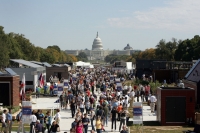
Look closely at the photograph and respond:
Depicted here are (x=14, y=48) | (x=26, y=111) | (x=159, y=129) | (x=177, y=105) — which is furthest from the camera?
(x=14, y=48)

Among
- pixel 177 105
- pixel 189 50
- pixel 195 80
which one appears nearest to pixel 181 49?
pixel 189 50

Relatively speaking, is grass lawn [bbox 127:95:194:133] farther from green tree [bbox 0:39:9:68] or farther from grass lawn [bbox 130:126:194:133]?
green tree [bbox 0:39:9:68]

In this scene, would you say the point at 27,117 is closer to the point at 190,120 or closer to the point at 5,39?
the point at 190,120

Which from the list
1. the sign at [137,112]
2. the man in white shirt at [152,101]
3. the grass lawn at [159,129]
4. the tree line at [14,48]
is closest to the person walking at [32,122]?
the sign at [137,112]

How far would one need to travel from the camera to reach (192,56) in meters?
96.7

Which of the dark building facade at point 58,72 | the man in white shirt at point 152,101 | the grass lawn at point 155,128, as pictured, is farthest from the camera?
the dark building facade at point 58,72

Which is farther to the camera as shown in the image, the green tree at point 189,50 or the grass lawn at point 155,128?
the green tree at point 189,50

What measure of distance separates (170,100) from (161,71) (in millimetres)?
33535

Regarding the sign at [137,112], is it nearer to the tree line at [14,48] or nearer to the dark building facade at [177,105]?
the dark building facade at [177,105]

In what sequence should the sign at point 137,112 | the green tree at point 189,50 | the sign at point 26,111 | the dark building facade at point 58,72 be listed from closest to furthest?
the sign at point 26,111 → the sign at point 137,112 → the dark building facade at point 58,72 → the green tree at point 189,50

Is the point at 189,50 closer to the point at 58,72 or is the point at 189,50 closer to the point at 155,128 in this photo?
the point at 58,72

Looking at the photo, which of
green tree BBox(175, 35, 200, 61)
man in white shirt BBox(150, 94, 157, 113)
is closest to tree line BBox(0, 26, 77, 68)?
green tree BBox(175, 35, 200, 61)

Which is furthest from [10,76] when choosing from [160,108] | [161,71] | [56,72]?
[56,72]

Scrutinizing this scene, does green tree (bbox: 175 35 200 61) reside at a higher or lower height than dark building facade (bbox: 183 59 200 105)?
higher
